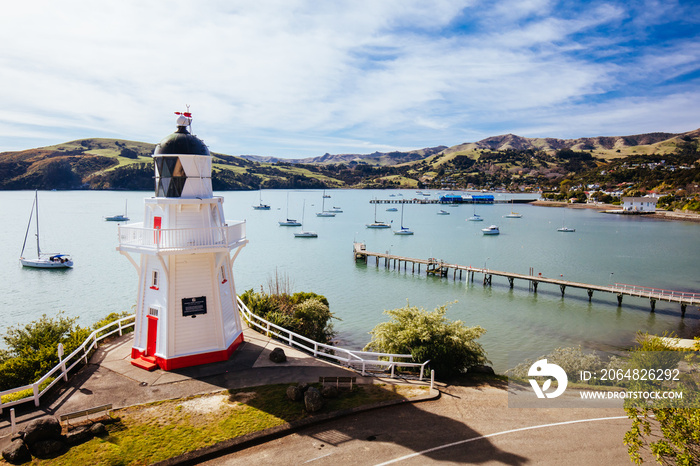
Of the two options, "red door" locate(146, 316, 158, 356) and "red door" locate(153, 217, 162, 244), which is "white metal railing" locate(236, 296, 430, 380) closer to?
"red door" locate(146, 316, 158, 356)

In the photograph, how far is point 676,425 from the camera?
25.2 ft

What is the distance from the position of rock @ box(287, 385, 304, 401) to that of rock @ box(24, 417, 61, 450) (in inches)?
265

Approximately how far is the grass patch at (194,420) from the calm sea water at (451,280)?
43.7 ft

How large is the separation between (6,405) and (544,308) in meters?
41.7

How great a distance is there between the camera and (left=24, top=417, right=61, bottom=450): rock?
34.8 ft

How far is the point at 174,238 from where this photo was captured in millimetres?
15445

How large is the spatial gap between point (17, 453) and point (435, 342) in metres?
14.2

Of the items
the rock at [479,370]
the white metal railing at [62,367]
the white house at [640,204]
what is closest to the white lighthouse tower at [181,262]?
the white metal railing at [62,367]

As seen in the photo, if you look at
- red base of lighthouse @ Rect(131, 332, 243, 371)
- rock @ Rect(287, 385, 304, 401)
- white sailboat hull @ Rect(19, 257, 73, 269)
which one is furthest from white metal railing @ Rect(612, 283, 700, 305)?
white sailboat hull @ Rect(19, 257, 73, 269)

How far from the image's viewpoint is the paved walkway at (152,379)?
13.2 meters

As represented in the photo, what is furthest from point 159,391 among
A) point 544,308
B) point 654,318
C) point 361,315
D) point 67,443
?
point 654,318

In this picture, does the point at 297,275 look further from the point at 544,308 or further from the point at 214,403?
the point at 214,403

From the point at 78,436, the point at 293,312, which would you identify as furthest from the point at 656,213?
the point at 78,436

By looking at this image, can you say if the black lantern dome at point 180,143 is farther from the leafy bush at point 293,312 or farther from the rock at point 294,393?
the rock at point 294,393
